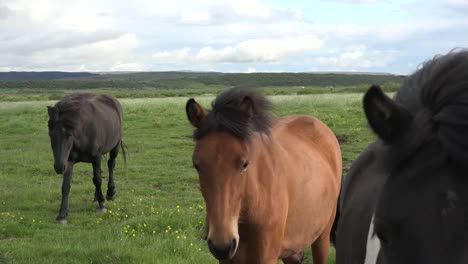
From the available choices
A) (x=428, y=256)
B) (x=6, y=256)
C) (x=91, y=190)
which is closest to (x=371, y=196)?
(x=428, y=256)

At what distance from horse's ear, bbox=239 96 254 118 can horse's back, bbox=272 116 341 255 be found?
691mm

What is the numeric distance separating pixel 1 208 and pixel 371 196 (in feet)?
26.9

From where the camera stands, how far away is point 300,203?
477 cm

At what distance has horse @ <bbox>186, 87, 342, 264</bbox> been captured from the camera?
3588 mm

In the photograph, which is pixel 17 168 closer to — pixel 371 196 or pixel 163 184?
pixel 163 184

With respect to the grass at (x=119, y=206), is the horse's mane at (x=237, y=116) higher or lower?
higher

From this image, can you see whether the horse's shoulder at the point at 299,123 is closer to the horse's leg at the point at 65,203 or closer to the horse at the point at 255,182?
the horse at the point at 255,182

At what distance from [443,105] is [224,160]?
6.58 feet

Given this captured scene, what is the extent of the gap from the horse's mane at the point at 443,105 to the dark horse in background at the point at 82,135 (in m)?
7.78

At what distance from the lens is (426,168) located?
5.83 ft

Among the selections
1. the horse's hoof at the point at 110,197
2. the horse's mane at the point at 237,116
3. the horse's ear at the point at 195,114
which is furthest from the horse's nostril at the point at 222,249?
the horse's hoof at the point at 110,197

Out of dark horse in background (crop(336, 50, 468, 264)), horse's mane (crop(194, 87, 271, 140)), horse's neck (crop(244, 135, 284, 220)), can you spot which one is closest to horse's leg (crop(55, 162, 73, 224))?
horse's neck (crop(244, 135, 284, 220))

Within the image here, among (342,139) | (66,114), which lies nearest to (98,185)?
(66,114)

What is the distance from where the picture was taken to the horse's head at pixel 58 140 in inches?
357
